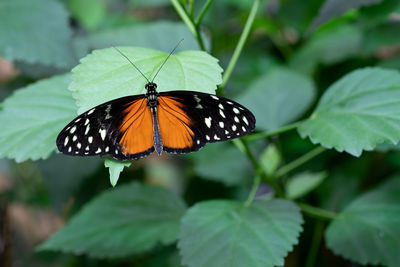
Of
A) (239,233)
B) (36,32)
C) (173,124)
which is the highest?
(36,32)

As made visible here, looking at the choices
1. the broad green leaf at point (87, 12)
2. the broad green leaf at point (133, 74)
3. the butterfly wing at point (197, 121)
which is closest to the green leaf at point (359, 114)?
the butterfly wing at point (197, 121)

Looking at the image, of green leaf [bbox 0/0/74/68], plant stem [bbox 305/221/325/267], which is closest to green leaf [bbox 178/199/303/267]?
plant stem [bbox 305/221/325/267]

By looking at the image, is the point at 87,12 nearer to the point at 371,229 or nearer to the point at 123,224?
the point at 123,224

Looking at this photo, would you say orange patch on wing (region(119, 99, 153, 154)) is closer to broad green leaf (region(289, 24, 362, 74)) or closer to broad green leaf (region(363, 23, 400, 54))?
broad green leaf (region(363, 23, 400, 54))

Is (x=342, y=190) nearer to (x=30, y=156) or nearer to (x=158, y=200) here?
(x=158, y=200)

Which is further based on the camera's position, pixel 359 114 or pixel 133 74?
pixel 359 114

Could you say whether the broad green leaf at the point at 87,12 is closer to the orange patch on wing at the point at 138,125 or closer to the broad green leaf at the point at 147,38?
the broad green leaf at the point at 147,38

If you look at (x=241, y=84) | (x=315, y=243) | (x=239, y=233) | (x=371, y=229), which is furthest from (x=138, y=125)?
(x=241, y=84)
